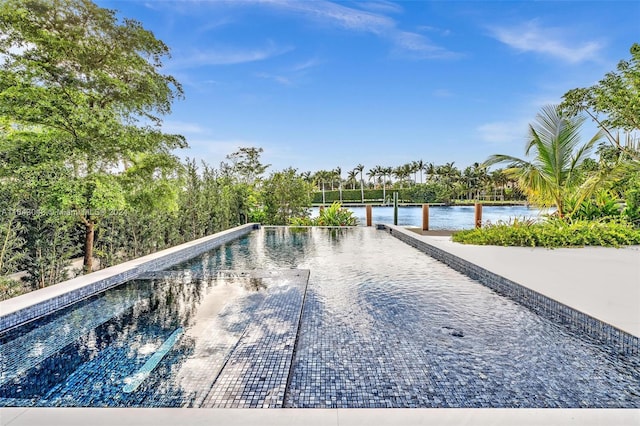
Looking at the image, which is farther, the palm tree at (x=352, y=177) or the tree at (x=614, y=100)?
the palm tree at (x=352, y=177)

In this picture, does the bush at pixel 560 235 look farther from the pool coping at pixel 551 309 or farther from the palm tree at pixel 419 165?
the palm tree at pixel 419 165

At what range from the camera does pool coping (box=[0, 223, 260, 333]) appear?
3027 mm

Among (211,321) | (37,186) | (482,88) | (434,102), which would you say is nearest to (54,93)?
(37,186)

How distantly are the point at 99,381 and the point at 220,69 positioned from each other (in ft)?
41.9

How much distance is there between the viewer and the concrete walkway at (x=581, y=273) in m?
2.89

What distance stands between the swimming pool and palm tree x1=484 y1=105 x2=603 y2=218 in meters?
5.09

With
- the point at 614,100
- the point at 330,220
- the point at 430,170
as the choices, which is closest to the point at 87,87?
the point at 330,220

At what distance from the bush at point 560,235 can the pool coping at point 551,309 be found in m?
1.95

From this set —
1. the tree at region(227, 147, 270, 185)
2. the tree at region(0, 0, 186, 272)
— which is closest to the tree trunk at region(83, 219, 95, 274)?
the tree at region(0, 0, 186, 272)

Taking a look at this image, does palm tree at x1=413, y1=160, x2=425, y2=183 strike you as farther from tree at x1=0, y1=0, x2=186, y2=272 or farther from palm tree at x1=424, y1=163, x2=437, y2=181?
tree at x1=0, y1=0, x2=186, y2=272

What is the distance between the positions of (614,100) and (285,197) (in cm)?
966

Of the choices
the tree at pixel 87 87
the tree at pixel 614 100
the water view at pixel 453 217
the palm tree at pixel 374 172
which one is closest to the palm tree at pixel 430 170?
the palm tree at pixel 374 172

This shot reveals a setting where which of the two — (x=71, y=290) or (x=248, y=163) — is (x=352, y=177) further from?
(x=71, y=290)

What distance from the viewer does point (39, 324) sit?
10.3 ft
